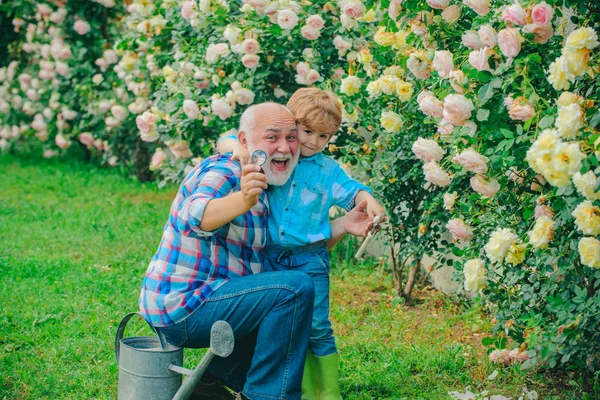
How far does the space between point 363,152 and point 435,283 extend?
89cm

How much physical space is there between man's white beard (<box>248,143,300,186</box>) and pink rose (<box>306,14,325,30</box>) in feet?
5.01

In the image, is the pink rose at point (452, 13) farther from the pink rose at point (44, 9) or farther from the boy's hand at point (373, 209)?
the pink rose at point (44, 9)

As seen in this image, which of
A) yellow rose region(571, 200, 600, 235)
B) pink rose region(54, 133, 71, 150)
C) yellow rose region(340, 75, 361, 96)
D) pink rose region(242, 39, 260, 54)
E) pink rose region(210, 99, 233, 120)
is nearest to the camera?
yellow rose region(571, 200, 600, 235)

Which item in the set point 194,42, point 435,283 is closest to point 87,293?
point 194,42

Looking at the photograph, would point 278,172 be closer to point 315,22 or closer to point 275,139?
point 275,139

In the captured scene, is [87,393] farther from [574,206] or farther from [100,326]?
[574,206]

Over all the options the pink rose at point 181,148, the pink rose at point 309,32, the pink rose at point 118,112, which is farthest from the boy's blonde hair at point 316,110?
the pink rose at point 118,112

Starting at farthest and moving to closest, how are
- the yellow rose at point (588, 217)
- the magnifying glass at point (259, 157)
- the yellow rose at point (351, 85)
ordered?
the yellow rose at point (351, 85), the magnifying glass at point (259, 157), the yellow rose at point (588, 217)

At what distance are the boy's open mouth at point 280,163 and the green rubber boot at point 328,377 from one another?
723 millimetres

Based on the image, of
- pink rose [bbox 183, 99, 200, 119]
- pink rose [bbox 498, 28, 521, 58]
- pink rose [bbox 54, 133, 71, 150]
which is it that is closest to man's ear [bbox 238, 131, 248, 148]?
pink rose [bbox 498, 28, 521, 58]

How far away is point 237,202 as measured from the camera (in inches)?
98.1

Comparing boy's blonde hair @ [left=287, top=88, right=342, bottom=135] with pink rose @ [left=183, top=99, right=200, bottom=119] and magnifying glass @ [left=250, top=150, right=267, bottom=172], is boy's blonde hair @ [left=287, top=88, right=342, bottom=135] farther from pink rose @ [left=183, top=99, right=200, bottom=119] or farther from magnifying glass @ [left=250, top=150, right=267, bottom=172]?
pink rose @ [left=183, top=99, right=200, bottom=119]

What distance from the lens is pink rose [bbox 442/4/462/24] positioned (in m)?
3.00

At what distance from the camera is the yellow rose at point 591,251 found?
2.31 m
